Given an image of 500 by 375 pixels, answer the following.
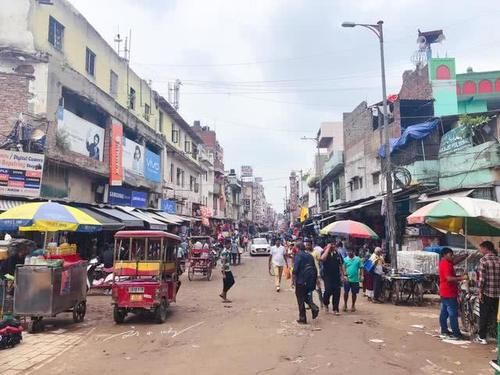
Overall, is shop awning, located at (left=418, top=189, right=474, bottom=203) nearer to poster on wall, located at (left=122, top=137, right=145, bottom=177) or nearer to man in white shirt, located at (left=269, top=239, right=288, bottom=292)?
man in white shirt, located at (left=269, top=239, right=288, bottom=292)

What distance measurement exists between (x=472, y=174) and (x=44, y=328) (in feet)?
48.0

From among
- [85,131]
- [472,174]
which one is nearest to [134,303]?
[85,131]

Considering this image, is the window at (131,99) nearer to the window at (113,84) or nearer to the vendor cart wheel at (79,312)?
the window at (113,84)

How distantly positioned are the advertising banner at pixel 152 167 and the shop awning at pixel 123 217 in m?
7.13

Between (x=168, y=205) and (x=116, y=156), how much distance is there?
11.2 m

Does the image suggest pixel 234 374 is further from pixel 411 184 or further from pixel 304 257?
pixel 411 184

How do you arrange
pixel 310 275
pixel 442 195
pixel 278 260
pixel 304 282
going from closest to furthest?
1. pixel 304 282
2. pixel 310 275
3. pixel 278 260
4. pixel 442 195

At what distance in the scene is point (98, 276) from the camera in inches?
687

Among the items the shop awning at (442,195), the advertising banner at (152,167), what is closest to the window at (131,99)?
the advertising banner at (152,167)

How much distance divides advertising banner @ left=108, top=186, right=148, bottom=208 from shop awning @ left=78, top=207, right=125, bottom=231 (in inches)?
177

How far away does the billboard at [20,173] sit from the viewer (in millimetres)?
15125

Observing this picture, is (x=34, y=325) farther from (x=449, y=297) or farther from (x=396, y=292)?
(x=396, y=292)

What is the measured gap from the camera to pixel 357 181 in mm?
31594

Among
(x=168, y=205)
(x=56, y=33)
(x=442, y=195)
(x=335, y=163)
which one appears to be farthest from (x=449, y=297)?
(x=335, y=163)
